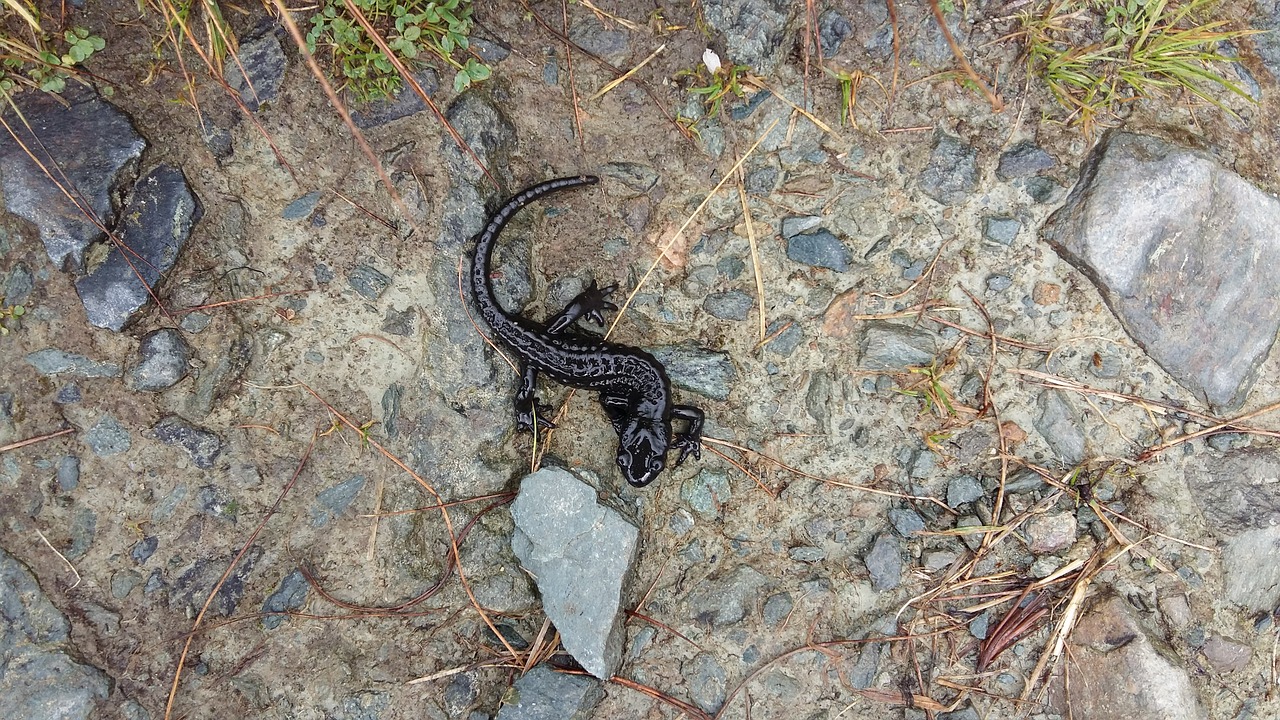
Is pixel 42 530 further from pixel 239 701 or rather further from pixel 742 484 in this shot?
pixel 742 484

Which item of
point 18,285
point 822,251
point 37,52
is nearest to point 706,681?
point 822,251

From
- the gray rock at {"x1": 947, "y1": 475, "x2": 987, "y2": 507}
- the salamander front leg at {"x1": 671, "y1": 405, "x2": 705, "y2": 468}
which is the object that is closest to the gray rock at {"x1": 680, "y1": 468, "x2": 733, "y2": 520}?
the salamander front leg at {"x1": 671, "y1": 405, "x2": 705, "y2": 468}

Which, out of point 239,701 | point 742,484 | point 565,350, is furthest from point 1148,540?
point 239,701

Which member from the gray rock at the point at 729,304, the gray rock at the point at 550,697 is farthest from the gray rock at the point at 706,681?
the gray rock at the point at 729,304

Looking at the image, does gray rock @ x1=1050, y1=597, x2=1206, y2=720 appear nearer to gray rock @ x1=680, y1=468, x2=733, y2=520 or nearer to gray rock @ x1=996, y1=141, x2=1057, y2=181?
gray rock @ x1=680, y1=468, x2=733, y2=520

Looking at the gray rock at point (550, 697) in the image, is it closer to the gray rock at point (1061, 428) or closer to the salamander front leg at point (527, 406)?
the salamander front leg at point (527, 406)
